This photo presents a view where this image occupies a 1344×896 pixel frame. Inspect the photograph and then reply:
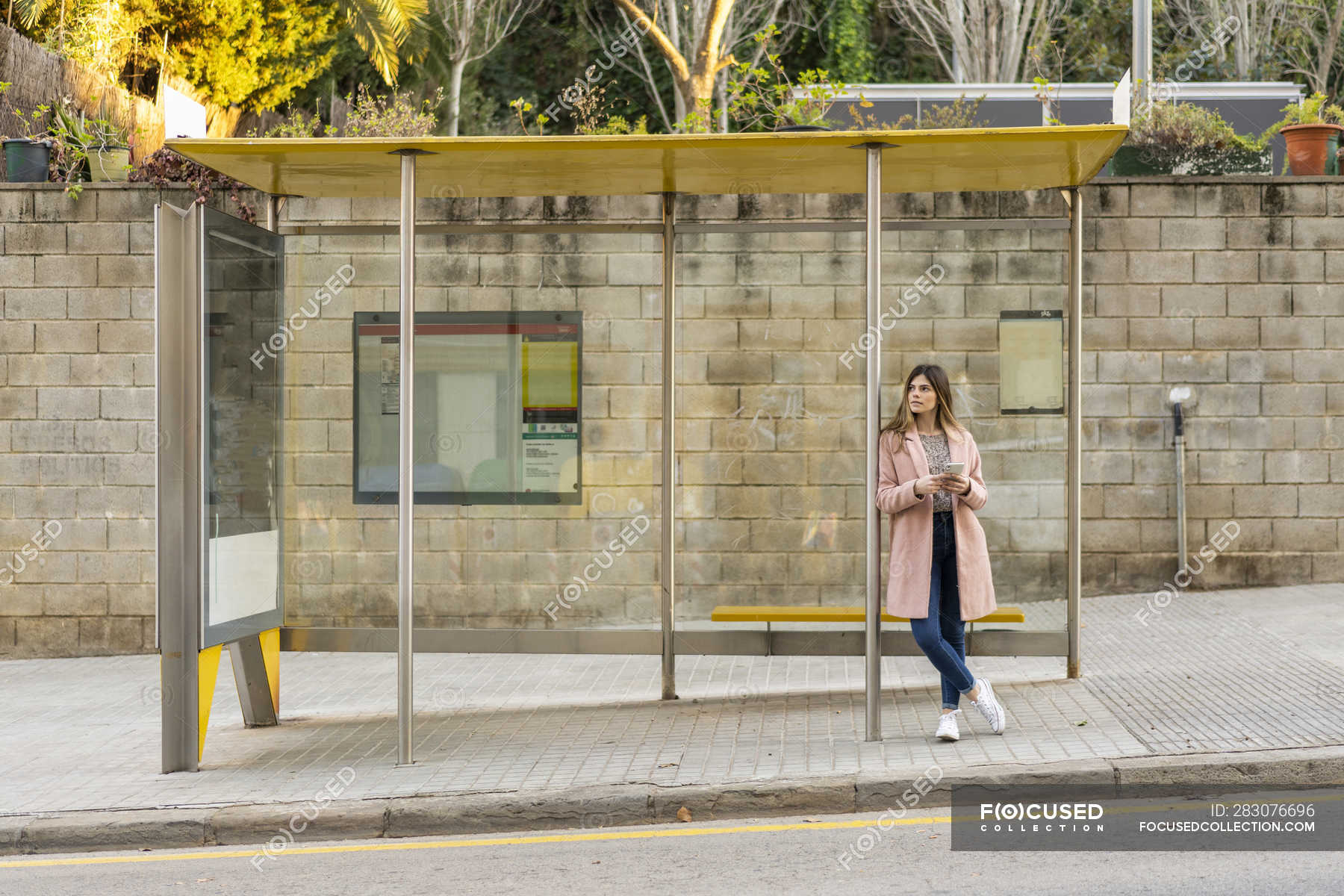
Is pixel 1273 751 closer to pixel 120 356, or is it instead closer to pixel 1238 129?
pixel 120 356

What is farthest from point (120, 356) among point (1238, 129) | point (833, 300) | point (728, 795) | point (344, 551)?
point (1238, 129)

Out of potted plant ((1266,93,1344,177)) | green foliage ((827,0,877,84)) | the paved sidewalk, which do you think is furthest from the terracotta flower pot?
green foliage ((827,0,877,84))

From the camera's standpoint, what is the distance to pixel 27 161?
958 cm

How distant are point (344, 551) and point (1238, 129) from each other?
11277 millimetres

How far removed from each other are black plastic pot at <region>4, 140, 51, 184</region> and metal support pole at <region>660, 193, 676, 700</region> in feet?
17.1

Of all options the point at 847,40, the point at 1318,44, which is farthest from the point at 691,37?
the point at 1318,44

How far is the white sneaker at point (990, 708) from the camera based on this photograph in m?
6.05

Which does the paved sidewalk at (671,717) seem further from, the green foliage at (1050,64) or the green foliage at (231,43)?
the green foliage at (231,43)

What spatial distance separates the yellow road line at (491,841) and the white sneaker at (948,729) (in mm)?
805

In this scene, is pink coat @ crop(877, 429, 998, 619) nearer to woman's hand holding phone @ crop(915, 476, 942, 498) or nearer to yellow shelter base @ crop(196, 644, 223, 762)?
woman's hand holding phone @ crop(915, 476, 942, 498)

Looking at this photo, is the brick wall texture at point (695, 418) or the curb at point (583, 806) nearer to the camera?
the curb at point (583, 806)

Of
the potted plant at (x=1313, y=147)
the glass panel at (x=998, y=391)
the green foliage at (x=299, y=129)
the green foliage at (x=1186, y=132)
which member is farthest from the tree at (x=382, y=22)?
the glass panel at (x=998, y=391)

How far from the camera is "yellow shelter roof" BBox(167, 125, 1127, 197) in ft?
19.3

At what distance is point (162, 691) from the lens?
586cm
